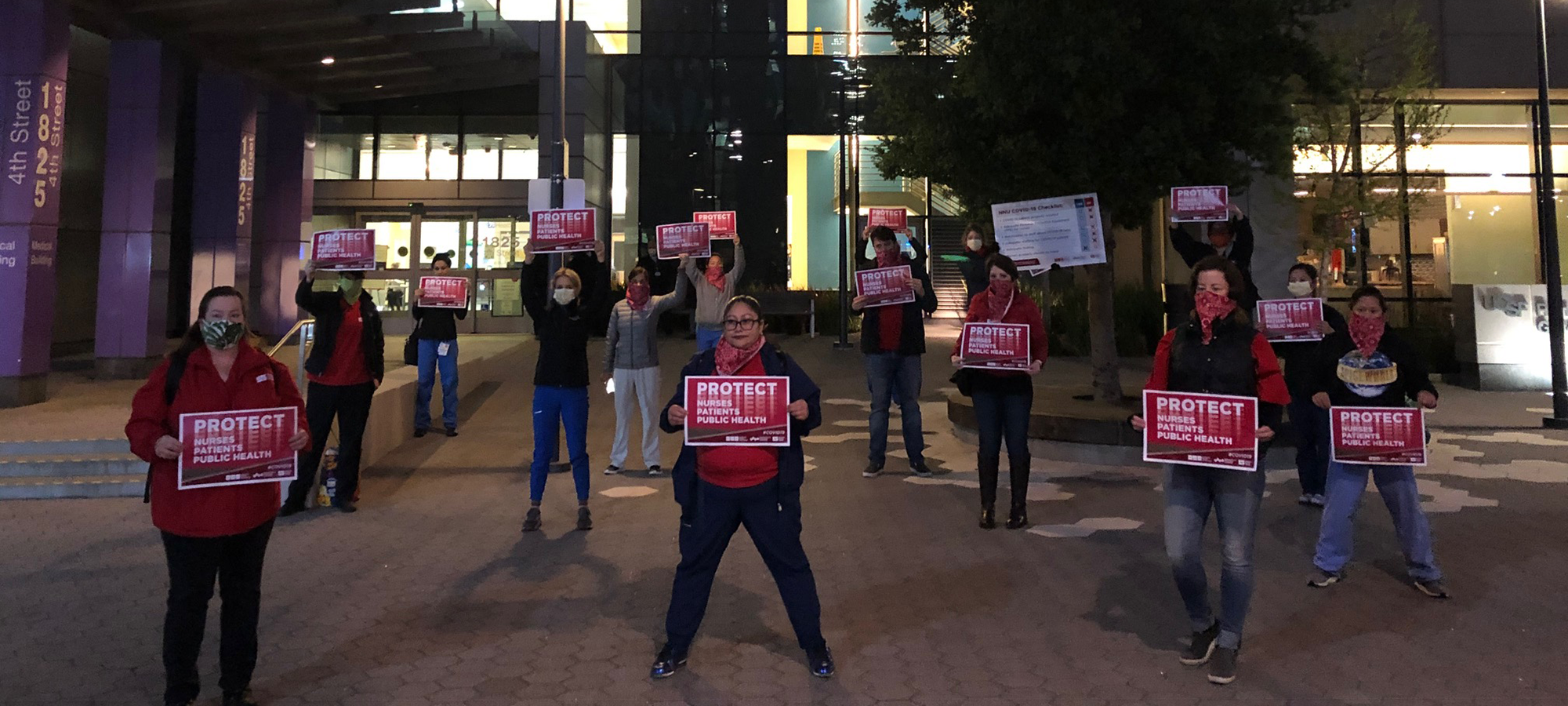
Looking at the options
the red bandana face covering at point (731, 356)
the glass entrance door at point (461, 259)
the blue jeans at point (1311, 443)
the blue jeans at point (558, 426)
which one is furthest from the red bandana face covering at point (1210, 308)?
the glass entrance door at point (461, 259)

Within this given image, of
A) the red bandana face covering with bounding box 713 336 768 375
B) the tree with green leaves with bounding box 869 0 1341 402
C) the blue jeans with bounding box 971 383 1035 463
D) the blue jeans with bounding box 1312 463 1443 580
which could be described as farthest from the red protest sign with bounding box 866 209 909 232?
the red bandana face covering with bounding box 713 336 768 375

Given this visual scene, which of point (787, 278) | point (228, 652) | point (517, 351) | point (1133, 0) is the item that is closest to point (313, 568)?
point (228, 652)

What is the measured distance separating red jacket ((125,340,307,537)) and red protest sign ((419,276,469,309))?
19.8ft

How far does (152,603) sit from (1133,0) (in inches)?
383

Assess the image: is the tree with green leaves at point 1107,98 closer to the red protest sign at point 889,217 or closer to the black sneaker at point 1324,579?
the red protest sign at point 889,217

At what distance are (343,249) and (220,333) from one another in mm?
3619

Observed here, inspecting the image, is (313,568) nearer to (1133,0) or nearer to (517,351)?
(1133,0)

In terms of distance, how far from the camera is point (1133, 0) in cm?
964

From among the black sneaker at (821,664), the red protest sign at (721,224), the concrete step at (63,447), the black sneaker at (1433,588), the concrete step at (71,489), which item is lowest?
the black sneaker at (821,664)

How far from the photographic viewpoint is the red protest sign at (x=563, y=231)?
7.93m

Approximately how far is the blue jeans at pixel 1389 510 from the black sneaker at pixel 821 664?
328 cm

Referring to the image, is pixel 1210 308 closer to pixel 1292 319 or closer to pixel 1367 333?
pixel 1367 333

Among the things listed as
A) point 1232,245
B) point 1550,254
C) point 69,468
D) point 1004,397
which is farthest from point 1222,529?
point 1550,254

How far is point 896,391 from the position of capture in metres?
8.75
